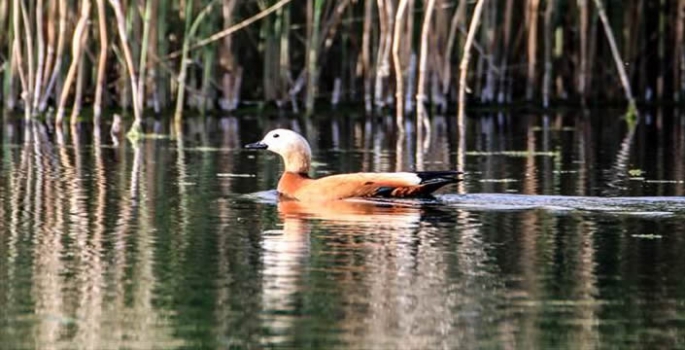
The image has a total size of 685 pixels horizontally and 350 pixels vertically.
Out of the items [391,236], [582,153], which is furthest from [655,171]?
[391,236]

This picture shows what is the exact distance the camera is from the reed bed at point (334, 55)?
17.0 m

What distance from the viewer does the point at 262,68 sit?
19.7 meters

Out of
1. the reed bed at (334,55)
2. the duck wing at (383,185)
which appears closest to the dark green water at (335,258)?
the duck wing at (383,185)

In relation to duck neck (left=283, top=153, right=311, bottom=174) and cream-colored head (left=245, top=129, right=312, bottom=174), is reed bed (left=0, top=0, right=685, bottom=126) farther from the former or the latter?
duck neck (left=283, top=153, right=311, bottom=174)

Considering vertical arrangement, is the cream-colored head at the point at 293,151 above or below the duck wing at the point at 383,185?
above

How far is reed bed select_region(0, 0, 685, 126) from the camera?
17.0 metres

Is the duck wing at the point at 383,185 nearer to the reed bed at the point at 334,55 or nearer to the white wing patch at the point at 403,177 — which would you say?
the white wing patch at the point at 403,177

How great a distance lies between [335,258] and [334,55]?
41.2 feet

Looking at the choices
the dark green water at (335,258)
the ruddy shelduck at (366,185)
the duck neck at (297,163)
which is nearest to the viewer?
the dark green water at (335,258)

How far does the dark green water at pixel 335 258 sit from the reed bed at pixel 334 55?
3.72 m

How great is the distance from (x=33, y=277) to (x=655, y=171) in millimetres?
6312

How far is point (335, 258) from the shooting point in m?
7.54

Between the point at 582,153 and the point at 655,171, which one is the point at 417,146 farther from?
the point at 655,171

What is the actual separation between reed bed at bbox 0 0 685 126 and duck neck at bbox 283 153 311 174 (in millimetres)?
4464
